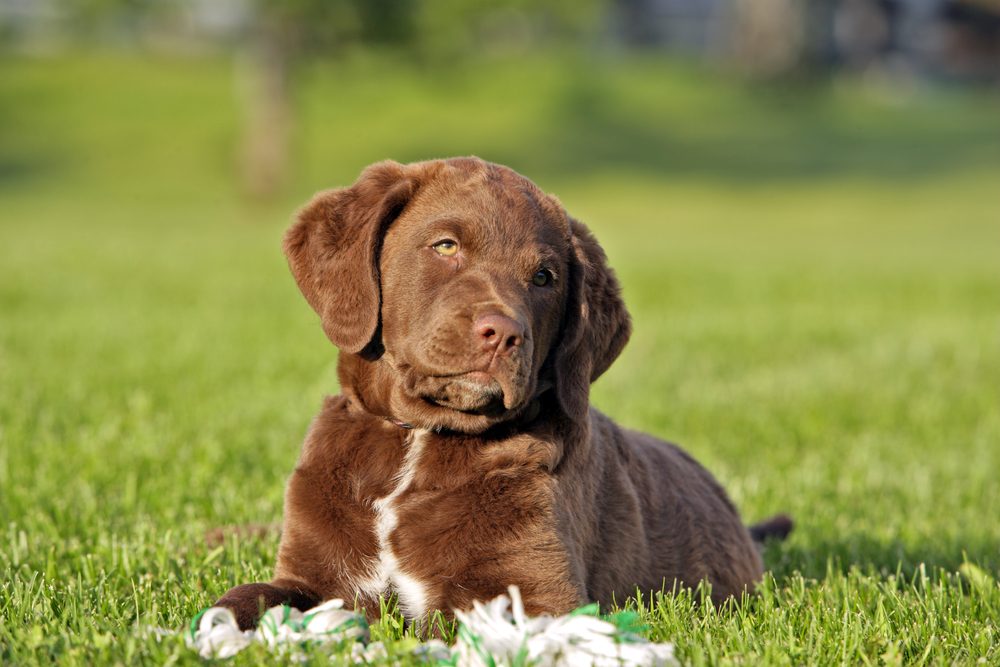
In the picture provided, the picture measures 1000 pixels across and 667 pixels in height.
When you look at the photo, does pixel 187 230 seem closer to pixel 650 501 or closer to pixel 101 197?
pixel 101 197

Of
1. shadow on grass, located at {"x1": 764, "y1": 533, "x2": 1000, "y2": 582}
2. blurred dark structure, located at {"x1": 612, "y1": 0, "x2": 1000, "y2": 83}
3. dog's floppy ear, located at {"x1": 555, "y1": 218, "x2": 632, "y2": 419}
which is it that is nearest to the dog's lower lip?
dog's floppy ear, located at {"x1": 555, "y1": 218, "x2": 632, "y2": 419}

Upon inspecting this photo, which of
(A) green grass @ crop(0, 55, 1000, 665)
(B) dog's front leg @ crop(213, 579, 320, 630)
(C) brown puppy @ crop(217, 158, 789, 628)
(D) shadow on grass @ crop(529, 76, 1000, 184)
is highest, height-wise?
(C) brown puppy @ crop(217, 158, 789, 628)

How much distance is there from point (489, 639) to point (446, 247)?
1.25m

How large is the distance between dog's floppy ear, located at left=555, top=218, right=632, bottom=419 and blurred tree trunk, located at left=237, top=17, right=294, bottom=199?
27355 millimetres

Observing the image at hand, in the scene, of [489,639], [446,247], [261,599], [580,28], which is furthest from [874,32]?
[489,639]

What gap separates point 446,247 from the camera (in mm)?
3963

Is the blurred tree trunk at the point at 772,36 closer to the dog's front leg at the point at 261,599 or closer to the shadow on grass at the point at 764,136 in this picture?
the shadow on grass at the point at 764,136

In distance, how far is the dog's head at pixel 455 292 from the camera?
3.72 m

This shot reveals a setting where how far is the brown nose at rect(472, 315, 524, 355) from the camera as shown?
3.60m

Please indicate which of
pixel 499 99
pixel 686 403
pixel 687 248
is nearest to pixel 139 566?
Answer: pixel 686 403

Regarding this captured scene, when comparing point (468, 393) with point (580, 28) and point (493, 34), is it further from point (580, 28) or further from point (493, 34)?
point (493, 34)

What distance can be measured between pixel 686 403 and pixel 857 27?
54007 millimetres

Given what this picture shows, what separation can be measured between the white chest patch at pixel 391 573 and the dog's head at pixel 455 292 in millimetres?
253

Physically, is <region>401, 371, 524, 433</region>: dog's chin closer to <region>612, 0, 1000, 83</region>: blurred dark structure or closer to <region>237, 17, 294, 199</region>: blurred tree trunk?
<region>237, 17, 294, 199</region>: blurred tree trunk
